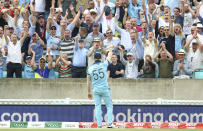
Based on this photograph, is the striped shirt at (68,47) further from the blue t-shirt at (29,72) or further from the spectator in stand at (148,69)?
the spectator in stand at (148,69)

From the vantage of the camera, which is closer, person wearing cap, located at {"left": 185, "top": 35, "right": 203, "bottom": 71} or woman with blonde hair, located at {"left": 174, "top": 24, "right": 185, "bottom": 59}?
person wearing cap, located at {"left": 185, "top": 35, "right": 203, "bottom": 71}

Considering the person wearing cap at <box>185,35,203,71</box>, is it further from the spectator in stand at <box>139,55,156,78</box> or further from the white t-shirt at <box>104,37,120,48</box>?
the white t-shirt at <box>104,37,120,48</box>

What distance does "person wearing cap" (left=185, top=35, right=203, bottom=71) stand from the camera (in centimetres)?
1340

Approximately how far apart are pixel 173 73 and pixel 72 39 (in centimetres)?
336

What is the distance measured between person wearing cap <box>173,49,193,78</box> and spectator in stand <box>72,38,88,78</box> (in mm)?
2657

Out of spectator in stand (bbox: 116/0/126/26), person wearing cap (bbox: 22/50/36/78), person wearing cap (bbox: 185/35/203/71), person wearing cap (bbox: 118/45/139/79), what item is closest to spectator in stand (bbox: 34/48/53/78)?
person wearing cap (bbox: 22/50/36/78)

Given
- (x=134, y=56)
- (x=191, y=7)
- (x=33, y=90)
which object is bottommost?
(x=33, y=90)

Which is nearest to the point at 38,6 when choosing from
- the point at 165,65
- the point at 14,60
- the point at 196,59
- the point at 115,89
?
the point at 14,60

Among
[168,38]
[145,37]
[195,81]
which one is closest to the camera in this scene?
[195,81]

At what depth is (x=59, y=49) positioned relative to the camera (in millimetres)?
14516

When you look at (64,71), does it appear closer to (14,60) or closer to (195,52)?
(14,60)

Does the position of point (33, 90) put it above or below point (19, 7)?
below

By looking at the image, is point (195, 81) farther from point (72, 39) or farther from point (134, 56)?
point (72, 39)

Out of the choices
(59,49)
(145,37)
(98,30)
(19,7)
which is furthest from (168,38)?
(19,7)
